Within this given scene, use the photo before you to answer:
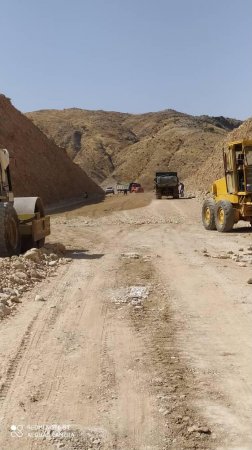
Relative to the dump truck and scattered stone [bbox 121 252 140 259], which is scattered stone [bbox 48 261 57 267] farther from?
the dump truck

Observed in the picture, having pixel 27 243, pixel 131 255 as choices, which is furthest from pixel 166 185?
pixel 131 255

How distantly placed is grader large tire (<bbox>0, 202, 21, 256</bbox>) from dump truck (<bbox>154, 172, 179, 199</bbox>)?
32.6m

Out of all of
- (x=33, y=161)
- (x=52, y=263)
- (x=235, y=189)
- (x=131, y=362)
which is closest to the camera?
(x=131, y=362)

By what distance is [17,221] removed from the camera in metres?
12.3

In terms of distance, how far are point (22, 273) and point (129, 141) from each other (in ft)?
419

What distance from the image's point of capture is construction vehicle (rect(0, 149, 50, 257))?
37.2 ft

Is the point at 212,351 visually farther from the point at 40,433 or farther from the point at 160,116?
the point at 160,116

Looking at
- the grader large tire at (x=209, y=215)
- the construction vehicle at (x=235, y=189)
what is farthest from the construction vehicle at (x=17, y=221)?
the grader large tire at (x=209, y=215)

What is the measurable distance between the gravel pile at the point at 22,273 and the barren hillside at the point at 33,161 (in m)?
32.3

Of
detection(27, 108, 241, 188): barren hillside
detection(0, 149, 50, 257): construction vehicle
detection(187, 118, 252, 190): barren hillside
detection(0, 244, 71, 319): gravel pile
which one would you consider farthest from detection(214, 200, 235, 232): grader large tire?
detection(27, 108, 241, 188): barren hillside

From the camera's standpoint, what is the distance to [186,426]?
382cm

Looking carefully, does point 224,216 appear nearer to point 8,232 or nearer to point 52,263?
point 52,263

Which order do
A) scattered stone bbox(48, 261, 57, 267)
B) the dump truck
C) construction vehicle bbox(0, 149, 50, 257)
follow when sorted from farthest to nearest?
the dump truck < construction vehicle bbox(0, 149, 50, 257) < scattered stone bbox(48, 261, 57, 267)

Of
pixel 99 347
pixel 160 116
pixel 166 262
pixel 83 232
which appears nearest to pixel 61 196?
pixel 83 232
